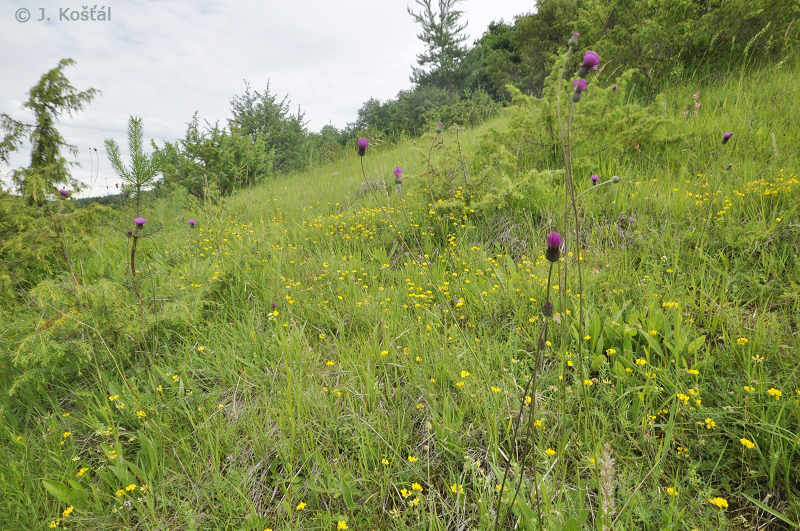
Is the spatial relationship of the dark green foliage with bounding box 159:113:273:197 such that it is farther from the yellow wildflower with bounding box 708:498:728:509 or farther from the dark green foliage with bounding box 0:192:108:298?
the yellow wildflower with bounding box 708:498:728:509

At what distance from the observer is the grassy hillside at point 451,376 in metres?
1.33

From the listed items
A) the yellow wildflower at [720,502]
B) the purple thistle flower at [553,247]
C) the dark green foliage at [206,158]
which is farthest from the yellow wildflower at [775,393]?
the dark green foliage at [206,158]

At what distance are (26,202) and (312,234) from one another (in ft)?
7.66

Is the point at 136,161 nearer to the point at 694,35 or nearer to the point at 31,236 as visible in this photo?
the point at 31,236

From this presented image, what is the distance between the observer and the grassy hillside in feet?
4.35

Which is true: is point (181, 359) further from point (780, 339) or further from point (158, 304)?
point (780, 339)

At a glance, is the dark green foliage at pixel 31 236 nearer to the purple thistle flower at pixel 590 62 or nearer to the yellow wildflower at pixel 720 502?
the purple thistle flower at pixel 590 62

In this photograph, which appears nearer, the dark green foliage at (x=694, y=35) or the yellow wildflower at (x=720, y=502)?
the yellow wildflower at (x=720, y=502)

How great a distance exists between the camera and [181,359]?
2.17m

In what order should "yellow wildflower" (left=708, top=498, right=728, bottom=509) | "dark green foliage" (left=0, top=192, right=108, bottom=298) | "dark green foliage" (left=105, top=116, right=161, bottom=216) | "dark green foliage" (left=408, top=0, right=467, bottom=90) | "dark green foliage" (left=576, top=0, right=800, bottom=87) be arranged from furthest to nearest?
1. "dark green foliage" (left=408, top=0, right=467, bottom=90)
2. "dark green foliage" (left=576, top=0, right=800, bottom=87)
3. "dark green foliage" (left=0, top=192, right=108, bottom=298)
4. "dark green foliage" (left=105, top=116, right=161, bottom=216)
5. "yellow wildflower" (left=708, top=498, right=728, bottom=509)

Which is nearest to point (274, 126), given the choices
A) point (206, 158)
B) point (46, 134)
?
point (206, 158)

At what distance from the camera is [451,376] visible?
5.81ft

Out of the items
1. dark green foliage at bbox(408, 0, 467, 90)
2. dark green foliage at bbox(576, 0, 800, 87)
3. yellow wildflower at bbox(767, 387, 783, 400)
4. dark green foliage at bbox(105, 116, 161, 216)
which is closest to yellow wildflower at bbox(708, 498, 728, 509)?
yellow wildflower at bbox(767, 387, 783, 400)

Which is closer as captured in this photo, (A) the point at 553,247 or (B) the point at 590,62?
(A) the point at 553,247
